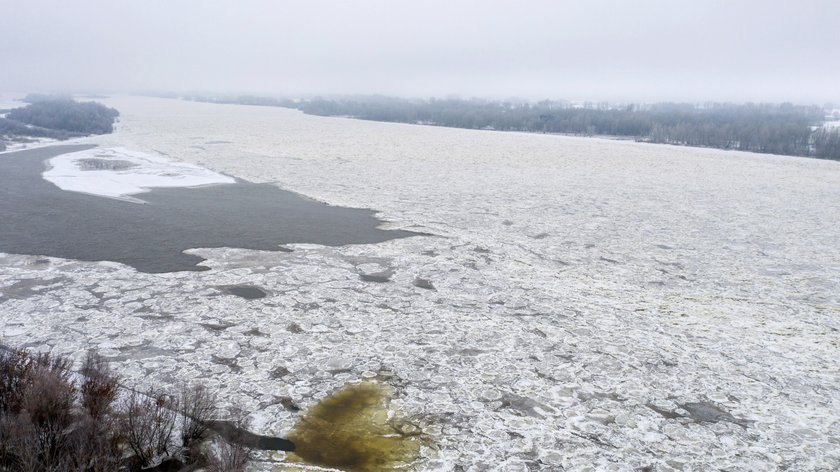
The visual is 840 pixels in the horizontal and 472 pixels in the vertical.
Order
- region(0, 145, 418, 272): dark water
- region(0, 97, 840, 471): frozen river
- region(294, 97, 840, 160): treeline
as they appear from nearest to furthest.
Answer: region(0, 97, 840, 471): frozen river, region(0, 145, 418, 272): dark water, region(294, 97, 840, 160): treeline

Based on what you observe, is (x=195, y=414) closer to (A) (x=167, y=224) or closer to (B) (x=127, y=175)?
(A) (x=167, y=224)

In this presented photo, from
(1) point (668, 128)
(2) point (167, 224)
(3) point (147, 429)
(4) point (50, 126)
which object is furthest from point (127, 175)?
(1) point (668, 128)

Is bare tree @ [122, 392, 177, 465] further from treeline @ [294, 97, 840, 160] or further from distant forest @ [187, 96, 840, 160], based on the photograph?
distant forest @ [187, 96, 840, 160]

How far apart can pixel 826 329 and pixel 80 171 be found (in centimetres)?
2217

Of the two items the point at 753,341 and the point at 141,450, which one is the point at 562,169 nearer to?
the point at 753,341

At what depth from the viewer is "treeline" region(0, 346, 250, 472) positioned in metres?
4.36

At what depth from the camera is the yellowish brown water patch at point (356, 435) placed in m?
4.94

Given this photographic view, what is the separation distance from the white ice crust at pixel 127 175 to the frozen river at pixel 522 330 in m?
7.76

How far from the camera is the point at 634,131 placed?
2351 inches

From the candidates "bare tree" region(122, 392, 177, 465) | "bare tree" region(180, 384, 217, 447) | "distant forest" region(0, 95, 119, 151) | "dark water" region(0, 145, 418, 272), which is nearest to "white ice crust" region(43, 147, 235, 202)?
"dark water" region(0, 145, 418, 272)

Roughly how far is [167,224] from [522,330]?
9.01 m

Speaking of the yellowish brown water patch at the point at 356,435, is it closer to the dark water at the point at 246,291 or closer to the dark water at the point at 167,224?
the dark water at the point at 246,291

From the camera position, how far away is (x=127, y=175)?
1938cm

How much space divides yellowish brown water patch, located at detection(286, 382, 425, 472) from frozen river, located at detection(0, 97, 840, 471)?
187 mm
